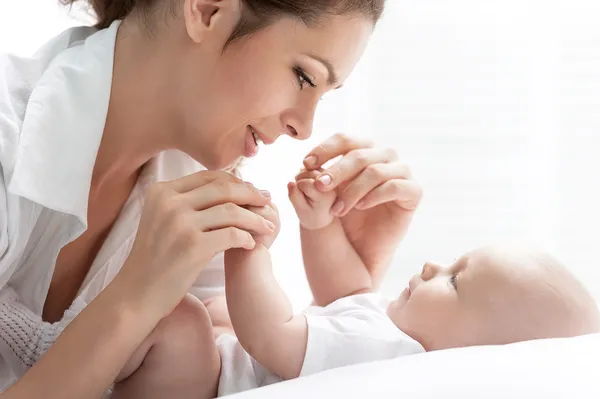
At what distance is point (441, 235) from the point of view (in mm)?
2670

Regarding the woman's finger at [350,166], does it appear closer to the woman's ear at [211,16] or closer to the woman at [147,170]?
the woman at [147,170]

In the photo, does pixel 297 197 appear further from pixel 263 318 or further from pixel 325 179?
pixel 263 318

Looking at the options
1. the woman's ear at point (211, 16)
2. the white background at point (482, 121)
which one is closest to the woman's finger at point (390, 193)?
the woman's ear at point (211, 16)

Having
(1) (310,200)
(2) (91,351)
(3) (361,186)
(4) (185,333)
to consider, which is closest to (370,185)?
(3) (361,186)

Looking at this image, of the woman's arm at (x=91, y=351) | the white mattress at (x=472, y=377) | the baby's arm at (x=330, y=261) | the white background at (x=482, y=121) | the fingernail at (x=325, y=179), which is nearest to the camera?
the white mattress at (x=472, y=377)

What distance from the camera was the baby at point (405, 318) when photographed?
122 centimetres

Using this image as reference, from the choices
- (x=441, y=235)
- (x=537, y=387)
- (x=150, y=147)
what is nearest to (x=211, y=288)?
(x=150, y=147)

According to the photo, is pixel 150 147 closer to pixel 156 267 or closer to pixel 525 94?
pixel 156 267

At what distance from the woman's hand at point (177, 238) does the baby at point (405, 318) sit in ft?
0.34

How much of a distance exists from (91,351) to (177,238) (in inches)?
7.8

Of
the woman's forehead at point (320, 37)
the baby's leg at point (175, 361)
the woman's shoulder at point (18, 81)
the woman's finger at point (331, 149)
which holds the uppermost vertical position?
the woman's forehead at point (320, 37)

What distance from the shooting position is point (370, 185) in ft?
4.83

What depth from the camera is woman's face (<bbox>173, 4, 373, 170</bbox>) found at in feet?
4.30

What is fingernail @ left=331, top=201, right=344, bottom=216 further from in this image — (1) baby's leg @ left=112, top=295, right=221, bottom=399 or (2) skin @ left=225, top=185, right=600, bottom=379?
(1) baby's leg @ left=112, top=295, right=221, bottom=399
